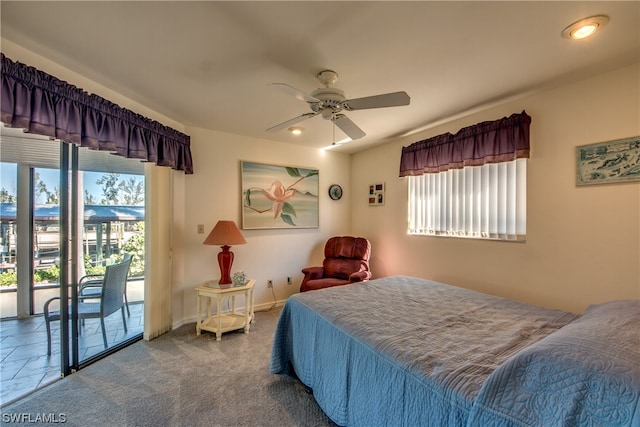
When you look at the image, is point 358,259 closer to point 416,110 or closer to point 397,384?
point 416,110

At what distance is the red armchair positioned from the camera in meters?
3.44

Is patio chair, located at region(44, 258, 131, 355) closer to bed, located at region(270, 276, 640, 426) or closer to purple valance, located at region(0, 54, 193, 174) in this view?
purple valance, located at region(0, 54, 193, 174)

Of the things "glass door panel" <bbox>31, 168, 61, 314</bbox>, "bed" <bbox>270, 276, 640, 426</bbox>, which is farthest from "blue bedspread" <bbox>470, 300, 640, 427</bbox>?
"glass door panel" <bbox>31, 168, 61, 314</bbox>

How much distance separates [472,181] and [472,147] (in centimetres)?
39

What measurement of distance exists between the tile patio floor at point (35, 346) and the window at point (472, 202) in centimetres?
359

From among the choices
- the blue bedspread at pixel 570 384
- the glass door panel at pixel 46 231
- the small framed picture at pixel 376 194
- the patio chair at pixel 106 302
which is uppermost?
the small framed picture at pixel 376 194

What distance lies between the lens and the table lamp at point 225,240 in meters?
2.94

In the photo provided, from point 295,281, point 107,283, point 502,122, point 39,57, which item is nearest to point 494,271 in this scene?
point 502,122

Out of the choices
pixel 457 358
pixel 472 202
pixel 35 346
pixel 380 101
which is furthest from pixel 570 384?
pixel 35 346

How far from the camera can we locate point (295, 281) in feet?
13.2

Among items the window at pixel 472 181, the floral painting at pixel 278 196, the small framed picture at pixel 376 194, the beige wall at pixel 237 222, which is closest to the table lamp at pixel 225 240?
the beige wall at pixel 237 222

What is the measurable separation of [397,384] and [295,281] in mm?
2876

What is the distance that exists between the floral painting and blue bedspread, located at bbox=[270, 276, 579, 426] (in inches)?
69.5

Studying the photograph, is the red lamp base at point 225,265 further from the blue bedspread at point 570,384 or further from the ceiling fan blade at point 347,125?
the blue bedspread at point 570,384
